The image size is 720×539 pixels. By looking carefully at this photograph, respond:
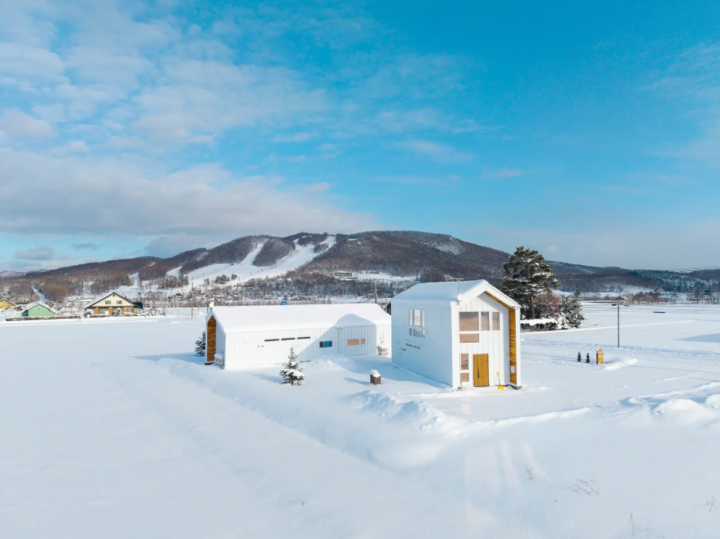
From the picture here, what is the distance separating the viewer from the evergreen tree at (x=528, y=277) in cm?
4031

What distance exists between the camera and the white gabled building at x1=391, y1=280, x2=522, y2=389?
16.2 meters

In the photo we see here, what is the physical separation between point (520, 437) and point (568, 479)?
233 centimetres

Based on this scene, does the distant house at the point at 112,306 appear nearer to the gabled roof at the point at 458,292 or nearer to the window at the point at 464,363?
the gabled roof at the point at 458,292

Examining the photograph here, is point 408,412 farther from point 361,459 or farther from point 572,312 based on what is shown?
point 572,312

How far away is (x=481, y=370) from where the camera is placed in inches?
653

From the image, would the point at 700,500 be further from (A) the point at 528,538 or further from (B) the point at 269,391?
(B) the point at 269,391

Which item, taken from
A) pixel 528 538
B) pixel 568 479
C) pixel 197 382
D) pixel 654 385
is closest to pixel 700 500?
pixel 568 479

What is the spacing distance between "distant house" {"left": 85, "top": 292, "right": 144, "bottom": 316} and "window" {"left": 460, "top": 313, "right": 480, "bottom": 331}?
3205 inches

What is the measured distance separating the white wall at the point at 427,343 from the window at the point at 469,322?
0.70 m

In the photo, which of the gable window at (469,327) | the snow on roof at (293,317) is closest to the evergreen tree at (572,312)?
the snow on roof at (293,317)

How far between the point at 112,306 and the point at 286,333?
74.7m

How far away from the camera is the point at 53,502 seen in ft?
27.4

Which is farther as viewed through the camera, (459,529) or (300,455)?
(300,455)

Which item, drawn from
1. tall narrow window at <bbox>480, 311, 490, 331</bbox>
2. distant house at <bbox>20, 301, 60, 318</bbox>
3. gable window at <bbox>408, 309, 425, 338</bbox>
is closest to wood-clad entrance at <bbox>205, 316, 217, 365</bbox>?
gable window at <bbox>408, 309, 425, 338</bbox>
